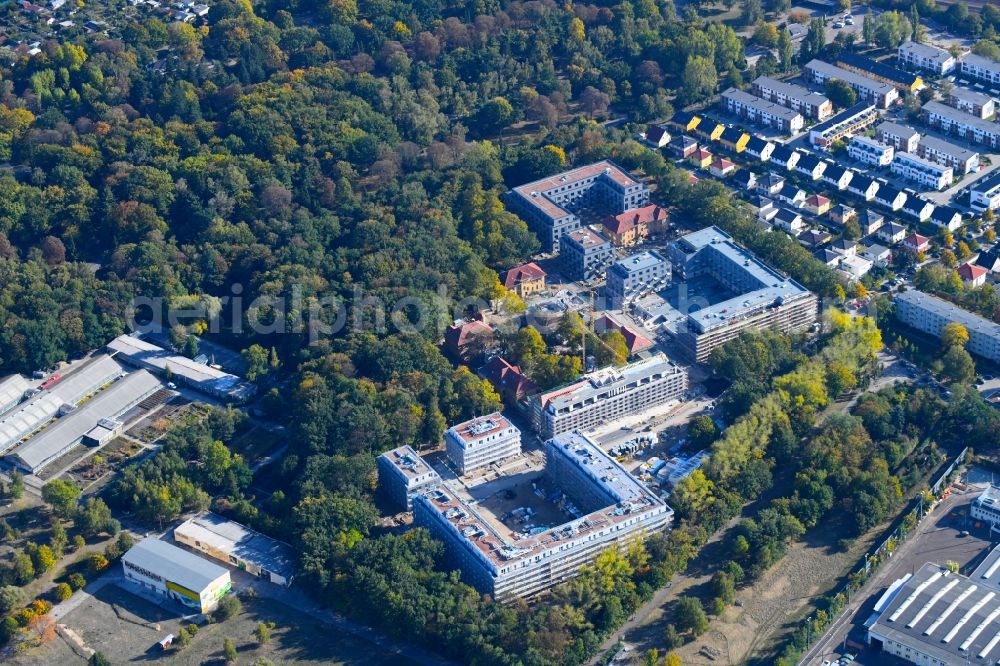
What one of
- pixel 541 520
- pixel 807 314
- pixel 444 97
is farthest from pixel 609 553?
pixel 444 97

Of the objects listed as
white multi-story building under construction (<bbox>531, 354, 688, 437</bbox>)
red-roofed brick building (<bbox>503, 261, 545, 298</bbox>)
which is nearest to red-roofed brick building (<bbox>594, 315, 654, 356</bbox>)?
white multi-story building under construction (<bbox>531, 354, 688, 437</bbox>)

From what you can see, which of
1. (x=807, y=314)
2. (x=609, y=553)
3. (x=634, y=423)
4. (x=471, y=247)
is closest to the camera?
(x=609, y=553)

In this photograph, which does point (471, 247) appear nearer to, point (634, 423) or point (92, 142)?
point (634, 423)

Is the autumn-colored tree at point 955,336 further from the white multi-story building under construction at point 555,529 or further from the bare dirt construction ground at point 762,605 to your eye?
the white multi-story building under construction at point 555,529

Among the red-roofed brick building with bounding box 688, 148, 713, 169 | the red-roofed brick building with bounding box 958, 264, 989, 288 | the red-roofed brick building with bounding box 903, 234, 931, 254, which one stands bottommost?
the red-roofed brick building with bounding box 958, 264, 989, 288

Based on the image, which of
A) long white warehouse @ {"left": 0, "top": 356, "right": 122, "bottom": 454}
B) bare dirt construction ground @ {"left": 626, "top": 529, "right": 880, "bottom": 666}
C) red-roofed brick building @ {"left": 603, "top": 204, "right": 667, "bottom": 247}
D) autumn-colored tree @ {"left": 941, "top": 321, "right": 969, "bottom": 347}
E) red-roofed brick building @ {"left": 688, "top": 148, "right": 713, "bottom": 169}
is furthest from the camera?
red-roofed brick building @ {"left": 688, "top": 148, "right": 713, "bottom": 169}

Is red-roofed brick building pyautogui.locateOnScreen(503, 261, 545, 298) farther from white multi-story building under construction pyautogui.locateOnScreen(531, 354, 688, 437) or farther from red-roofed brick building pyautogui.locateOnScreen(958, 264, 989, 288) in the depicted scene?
red-roofed brick building pyautogui.locateOnScreen(958, 264, 989, 288)

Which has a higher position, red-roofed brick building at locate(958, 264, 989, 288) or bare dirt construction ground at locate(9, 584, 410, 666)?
red-roofed brick building at locate(958, 264, 989, 288)

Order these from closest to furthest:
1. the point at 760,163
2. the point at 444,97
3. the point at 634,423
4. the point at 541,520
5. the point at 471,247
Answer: the point at 541,520 < the point at 634,423 < the point at 471,247 < the point at 760,163 < the point at 444,97
